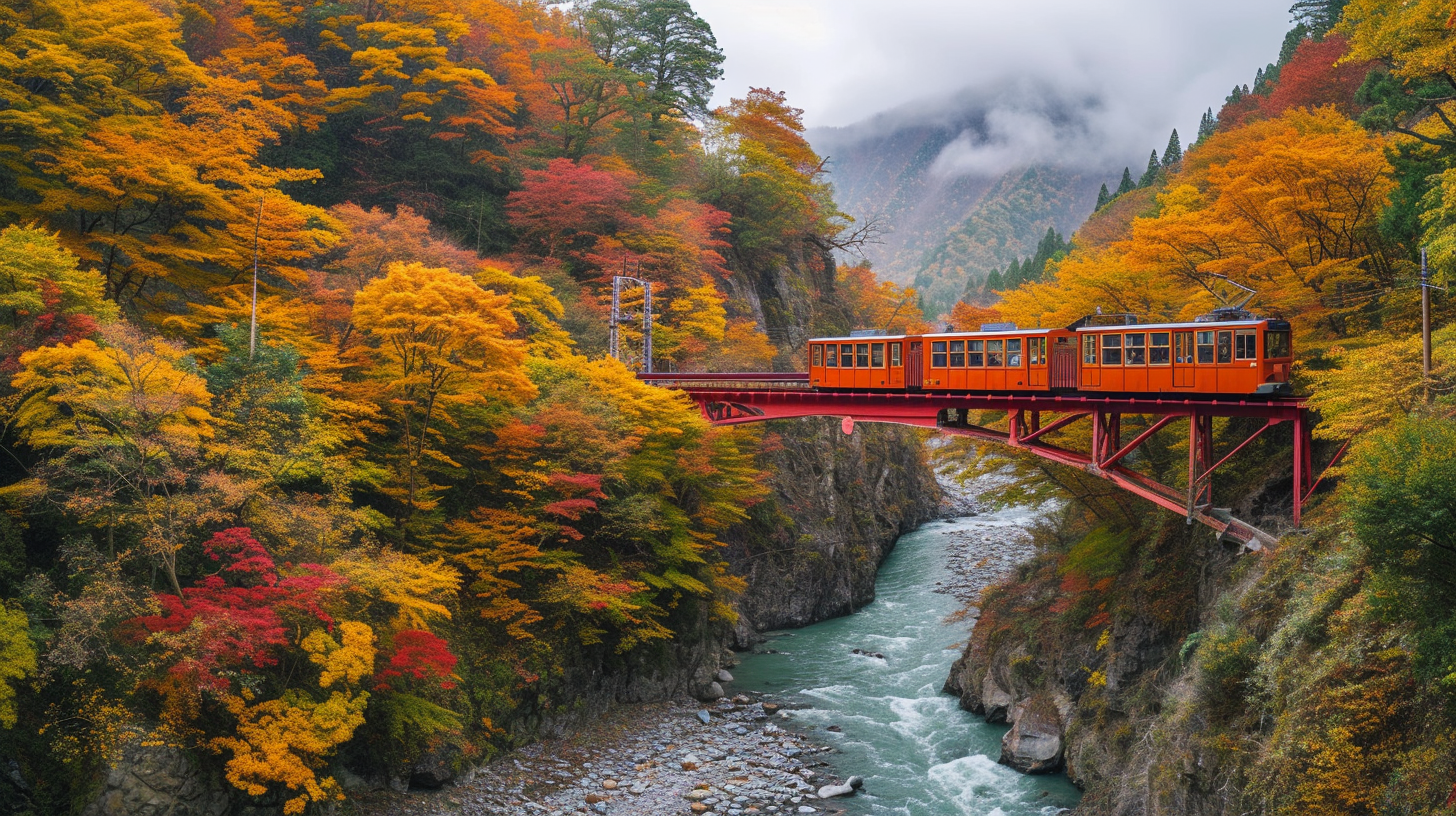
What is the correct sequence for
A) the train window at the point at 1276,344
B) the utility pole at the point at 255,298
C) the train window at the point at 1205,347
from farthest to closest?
the utility pole at the point at 255,298
the train window at the point at 1205,347
the train window at the point at 1276,344

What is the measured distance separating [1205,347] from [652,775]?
1674cm

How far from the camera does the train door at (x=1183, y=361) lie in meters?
19.2

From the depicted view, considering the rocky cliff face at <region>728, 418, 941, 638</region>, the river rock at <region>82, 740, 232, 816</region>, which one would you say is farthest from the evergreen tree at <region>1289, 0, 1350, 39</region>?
the river rock at <region>82, 740, 232, 816</region>

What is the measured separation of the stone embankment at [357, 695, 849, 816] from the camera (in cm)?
2039

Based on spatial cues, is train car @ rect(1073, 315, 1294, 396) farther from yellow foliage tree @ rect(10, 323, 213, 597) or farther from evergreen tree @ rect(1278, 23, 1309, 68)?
evergreen tree @ rect(1278, 23, 1309, 68)

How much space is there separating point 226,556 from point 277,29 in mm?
37142

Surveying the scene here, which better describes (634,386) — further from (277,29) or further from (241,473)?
(277,29)

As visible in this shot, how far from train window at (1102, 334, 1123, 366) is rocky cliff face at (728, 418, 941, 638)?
19849 millimetres

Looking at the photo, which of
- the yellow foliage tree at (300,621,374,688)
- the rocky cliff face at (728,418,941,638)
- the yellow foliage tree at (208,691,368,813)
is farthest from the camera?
the rocky cliff face at (728,418,941,638)

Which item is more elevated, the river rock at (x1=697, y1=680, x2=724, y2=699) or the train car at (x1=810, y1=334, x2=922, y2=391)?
the train car at (x1=810, y1=334, x2=922, y2=391)

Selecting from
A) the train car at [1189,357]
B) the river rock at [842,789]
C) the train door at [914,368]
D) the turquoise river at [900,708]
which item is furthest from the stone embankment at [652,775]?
the train car at [1189,357]

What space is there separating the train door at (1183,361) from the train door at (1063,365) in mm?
2526

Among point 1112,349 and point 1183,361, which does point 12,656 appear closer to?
point 1112,349

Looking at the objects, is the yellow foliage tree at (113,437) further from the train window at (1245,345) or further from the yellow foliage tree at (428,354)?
the train window at (1245,345)
